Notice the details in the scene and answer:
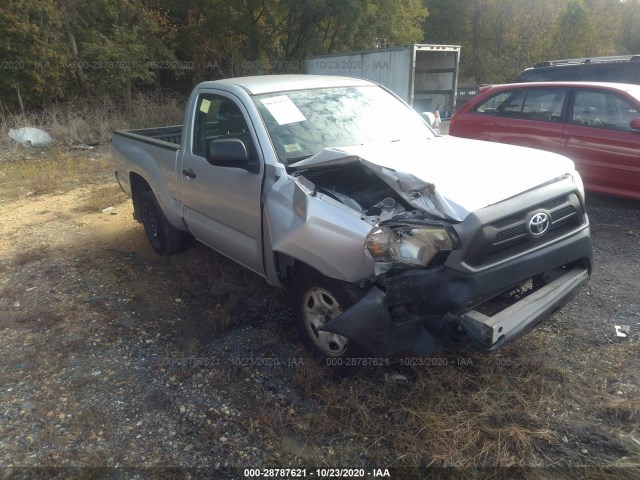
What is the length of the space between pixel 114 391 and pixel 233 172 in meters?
1.73

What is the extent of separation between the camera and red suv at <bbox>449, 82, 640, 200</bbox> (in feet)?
18.8

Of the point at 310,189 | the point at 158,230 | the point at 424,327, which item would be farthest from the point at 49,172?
the point at 424,327

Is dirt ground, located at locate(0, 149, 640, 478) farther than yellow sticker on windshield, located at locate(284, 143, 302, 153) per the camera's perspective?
No

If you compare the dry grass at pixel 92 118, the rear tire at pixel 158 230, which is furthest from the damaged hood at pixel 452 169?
the dry grass at pixel 92 118

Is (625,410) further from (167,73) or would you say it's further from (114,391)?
(167,73)

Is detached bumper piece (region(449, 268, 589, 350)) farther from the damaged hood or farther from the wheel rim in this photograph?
the wheel rim

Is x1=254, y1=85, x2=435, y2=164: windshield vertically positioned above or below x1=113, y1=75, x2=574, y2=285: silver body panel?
above

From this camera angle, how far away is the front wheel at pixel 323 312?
2846mm

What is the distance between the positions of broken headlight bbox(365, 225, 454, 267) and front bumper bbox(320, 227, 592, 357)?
7cm

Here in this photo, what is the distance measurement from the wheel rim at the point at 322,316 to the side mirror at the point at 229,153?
104cm

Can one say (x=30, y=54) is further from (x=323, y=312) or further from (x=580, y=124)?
(x=323, y=312)

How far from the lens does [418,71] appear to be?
1341 cm

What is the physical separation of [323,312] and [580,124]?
499 centimetres

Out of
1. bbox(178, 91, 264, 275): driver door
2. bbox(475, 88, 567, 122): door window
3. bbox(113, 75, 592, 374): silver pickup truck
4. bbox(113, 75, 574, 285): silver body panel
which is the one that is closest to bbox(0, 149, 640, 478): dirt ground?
bbox(113, 75, 592, 374): silver pickup truck
